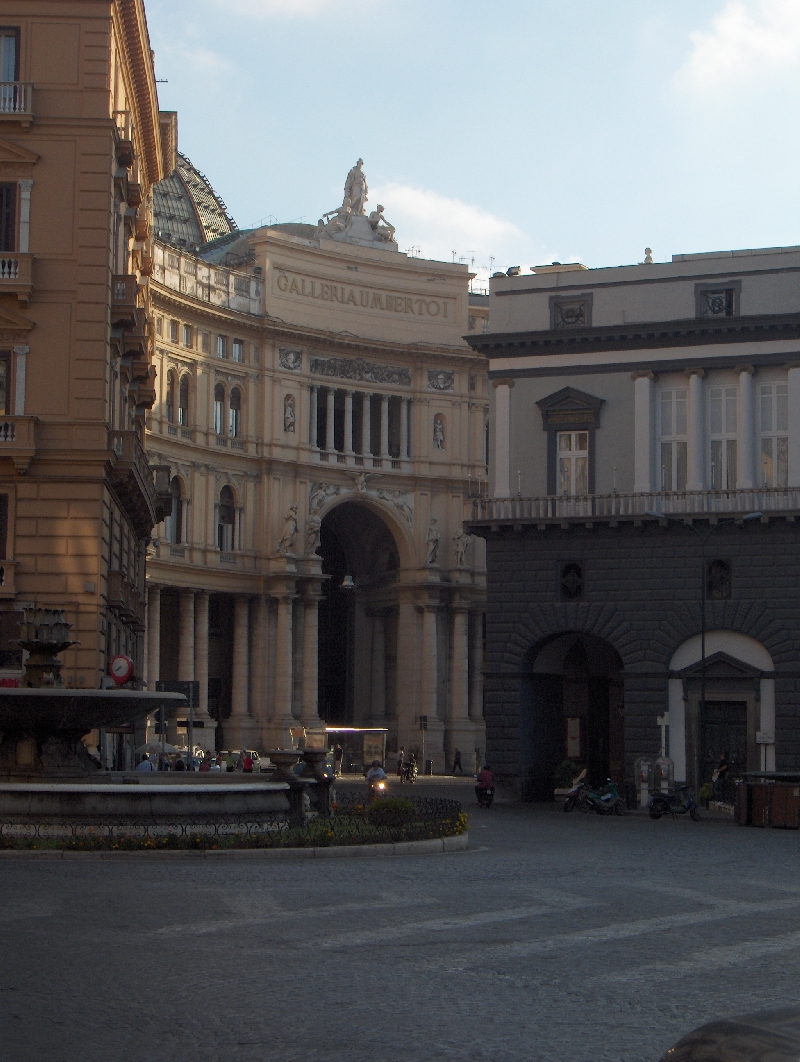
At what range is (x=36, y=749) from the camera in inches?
1013

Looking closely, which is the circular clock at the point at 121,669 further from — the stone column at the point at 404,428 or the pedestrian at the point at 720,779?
the stone column at the point at 404,428

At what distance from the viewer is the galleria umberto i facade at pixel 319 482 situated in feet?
248

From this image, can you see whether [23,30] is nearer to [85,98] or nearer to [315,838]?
[85,98]

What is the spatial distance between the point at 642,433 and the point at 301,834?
89.2ft

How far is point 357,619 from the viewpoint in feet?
285

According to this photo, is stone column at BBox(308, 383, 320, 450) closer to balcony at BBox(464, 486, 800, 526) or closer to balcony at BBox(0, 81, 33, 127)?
balcony at BBox(464, 486, 800, 526)

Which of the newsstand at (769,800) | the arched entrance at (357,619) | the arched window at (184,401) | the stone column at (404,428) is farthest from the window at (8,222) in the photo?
the arched entrance at (357,619)

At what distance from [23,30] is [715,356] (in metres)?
21.4

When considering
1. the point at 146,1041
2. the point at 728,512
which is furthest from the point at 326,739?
the point at 146,1041

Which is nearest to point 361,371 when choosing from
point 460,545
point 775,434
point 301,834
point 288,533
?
point 288,533

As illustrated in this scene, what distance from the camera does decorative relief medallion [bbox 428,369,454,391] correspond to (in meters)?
84.5

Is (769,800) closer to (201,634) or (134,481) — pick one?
(134,481)

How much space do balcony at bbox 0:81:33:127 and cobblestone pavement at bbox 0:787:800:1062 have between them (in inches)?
857

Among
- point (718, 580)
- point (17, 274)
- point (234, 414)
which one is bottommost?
point (718, 580)
